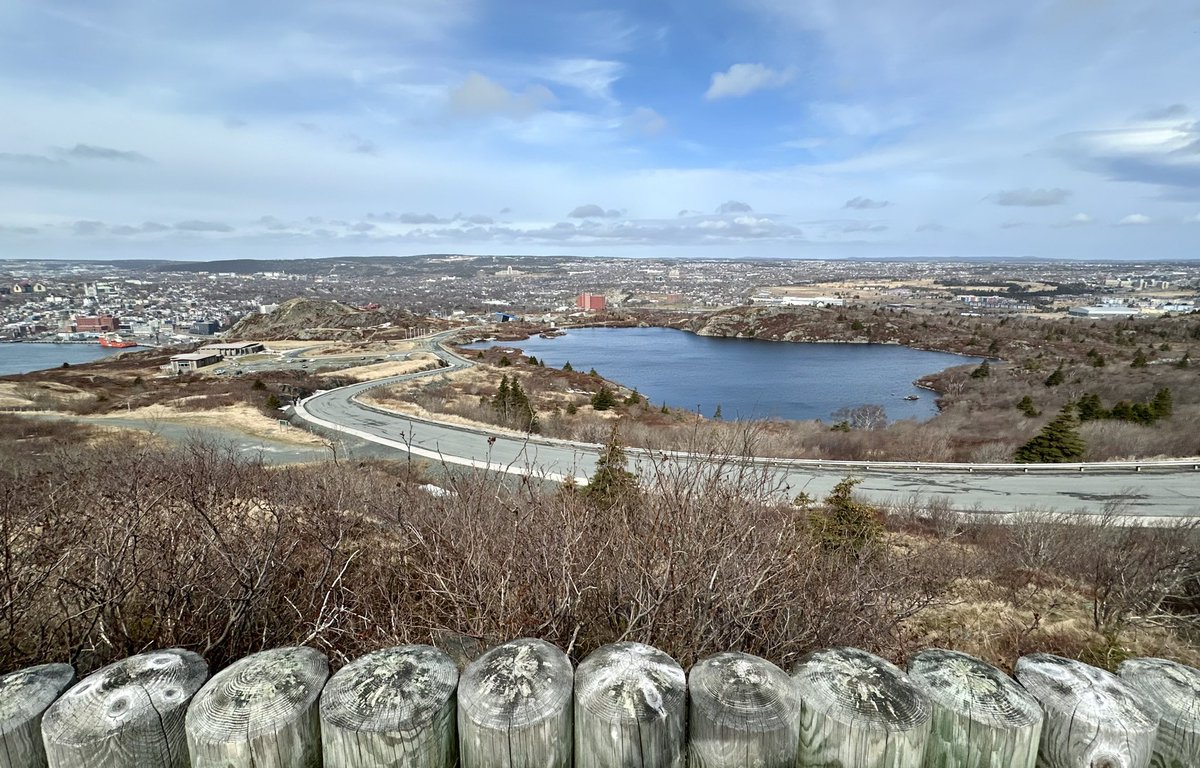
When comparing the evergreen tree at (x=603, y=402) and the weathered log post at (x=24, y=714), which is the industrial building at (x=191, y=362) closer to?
the evergreen tree at (x=603, y=402)

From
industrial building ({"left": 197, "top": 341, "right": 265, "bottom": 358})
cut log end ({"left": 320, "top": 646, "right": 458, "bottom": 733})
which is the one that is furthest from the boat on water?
cut log end ({"left": 320, "top": 646, "right": 458, "bottom": 733})

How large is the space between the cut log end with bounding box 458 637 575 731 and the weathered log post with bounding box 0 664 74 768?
3.71ft

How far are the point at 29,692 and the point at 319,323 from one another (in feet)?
426

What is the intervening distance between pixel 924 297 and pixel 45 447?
217424 millimetres

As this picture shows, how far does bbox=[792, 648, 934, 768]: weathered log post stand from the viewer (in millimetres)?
1587

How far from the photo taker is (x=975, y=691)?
1660 mm

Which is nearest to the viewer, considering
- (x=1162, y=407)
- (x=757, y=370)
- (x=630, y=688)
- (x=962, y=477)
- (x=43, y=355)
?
(x=630, y=688)

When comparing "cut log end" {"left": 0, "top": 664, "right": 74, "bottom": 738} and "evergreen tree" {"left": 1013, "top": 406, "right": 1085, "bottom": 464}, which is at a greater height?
"cut log end" {"left": 0, "top": 664, "right": 74, "bottom": 738}

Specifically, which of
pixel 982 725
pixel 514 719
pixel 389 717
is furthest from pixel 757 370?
pixel 389 717

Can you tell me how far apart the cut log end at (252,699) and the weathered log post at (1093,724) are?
207 cm

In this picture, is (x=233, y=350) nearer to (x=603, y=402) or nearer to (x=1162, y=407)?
(x=603, y=402)

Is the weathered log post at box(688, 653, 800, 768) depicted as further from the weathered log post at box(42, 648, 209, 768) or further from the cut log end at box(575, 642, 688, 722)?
the weathered log post at box(42, 648, 209, 768)

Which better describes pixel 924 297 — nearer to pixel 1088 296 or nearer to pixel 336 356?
pixel 1088 296

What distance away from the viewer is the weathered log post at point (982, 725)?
1.60 meters
